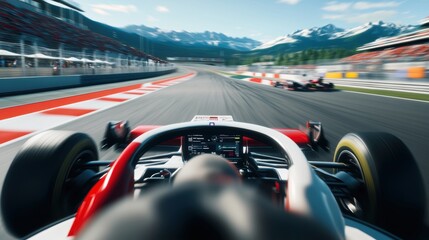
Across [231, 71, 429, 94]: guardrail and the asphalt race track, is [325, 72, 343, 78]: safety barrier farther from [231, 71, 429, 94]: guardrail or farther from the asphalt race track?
the asphalt race track

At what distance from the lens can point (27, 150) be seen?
187 cm

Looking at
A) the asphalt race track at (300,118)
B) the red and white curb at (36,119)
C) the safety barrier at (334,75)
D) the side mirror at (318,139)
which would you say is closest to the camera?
the side mirror at (318,139)

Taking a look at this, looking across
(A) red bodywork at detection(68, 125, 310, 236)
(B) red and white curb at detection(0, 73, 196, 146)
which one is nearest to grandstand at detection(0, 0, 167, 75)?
(B) red and white curb at detection(0, 73, 196, 146)

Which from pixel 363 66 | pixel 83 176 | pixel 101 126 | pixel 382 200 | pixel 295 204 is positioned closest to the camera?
pixel 295 204

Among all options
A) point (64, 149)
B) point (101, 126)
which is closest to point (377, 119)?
point (101, 126)

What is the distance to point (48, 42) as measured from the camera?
29609 millimetres

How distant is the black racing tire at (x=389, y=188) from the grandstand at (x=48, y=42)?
11051 mm

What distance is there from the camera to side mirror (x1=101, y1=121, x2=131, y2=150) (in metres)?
3.35

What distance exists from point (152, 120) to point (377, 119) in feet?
15.3

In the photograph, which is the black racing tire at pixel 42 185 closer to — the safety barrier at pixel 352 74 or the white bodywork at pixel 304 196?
the white bodywork at pixel 304 196

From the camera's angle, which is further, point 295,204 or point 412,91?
point 412,91

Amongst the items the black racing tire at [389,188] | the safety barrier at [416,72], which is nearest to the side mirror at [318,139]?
the black racing tire at [389,188]

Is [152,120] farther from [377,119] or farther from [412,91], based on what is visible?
[412,91]

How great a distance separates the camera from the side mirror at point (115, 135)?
3.35 metres
